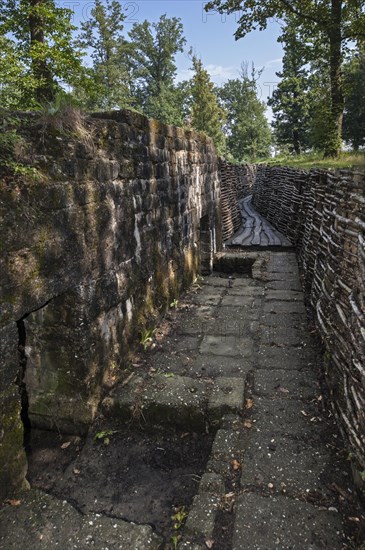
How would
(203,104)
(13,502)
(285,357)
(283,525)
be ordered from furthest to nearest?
(203,104) → (285,357) → (13,502) → (283,525)

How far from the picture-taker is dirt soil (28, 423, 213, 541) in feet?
7.59

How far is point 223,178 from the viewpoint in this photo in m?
11.5

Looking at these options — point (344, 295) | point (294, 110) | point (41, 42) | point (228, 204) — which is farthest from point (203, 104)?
point (344, 295)

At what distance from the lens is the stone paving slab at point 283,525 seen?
1.88 m

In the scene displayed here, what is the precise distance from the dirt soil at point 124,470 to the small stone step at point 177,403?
11 centimetres

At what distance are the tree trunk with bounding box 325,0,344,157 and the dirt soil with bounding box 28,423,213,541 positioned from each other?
13.7 m

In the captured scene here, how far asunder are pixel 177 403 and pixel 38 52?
42.4ft

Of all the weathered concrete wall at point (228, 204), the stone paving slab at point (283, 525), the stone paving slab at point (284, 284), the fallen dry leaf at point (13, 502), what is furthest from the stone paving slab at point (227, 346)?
the weathered concrete wall at point (228, 204)

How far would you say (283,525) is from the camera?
1979 millimetres

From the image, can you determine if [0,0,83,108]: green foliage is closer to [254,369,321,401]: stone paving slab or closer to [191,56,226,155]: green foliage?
[254,369,321,401]: stone paving slab

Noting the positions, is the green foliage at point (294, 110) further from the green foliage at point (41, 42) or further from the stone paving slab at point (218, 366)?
the stone paving slab at point (218, 366)

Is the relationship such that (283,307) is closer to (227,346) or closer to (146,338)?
(227,346)

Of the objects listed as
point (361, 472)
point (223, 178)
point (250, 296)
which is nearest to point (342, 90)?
point (223, 178)

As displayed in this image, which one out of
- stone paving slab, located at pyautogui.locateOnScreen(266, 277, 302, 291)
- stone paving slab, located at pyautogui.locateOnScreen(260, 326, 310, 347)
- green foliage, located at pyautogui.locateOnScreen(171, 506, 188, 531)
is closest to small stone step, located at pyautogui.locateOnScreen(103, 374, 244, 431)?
green foliage, located at pyautogui.locateOnScreen(171, 506, 188, 531)
